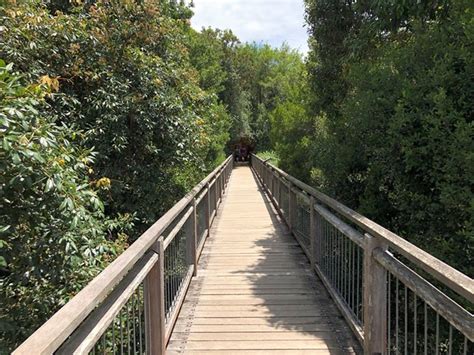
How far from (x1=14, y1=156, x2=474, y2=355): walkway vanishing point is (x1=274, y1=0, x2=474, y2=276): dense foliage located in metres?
0.50

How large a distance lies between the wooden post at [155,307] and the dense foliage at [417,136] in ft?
7.82

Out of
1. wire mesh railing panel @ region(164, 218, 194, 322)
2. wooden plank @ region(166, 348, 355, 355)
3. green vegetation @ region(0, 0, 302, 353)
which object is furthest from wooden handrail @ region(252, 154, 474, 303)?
green vegetation @ region(0, 0, 302, 353)

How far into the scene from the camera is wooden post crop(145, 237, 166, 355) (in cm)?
274

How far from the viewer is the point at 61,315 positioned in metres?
1.35

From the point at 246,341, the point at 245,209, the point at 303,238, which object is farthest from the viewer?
the point at 245,209

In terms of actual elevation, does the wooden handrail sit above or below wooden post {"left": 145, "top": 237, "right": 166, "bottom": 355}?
above

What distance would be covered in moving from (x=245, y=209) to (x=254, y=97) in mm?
33621

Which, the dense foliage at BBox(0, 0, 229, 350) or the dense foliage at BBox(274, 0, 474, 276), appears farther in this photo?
the dense foliage at BBox(274, 0, 474, 276)

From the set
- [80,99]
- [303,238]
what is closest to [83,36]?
[80,99]

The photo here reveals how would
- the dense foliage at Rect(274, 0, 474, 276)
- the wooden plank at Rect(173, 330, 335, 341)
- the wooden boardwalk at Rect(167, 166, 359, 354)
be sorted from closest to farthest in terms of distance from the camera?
1. the wooden boardwalk at Rect(167, 166, 359, 354)
2. the wooden plank at Rect(173, 330, 335, 341)
3. the dense foliage at Rect(274, 0, 474, 276)

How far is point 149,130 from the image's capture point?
7.06 metres

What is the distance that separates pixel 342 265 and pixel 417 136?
4.64 feet

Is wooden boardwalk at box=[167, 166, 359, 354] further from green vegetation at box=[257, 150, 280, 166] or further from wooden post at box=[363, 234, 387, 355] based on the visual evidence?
green vegetation at box=[257, 150, 280, 166]

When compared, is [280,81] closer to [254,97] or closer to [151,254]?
[254,97]
